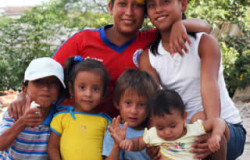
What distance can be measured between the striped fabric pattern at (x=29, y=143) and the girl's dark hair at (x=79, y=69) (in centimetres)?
38

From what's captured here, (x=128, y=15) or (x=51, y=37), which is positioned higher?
(x=128, y=15)

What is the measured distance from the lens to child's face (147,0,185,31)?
2516 millimetres

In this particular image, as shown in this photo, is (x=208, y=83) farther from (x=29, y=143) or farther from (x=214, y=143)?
(x=29, y=143)

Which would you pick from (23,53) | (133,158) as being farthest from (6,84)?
(133,158)

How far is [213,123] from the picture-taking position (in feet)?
6.79

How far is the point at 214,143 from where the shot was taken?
6.35 ft

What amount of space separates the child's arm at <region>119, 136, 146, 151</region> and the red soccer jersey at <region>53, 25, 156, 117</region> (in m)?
0.77

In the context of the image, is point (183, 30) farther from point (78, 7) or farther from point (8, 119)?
point (78, 7)

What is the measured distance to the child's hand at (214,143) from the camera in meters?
1.94

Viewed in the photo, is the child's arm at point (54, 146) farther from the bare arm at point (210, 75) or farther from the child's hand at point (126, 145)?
the bare arm at point (210, 75)

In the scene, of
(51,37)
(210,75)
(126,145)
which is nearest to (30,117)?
(126,145)

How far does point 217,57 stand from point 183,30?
323mm

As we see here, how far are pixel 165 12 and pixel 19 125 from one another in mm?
1378

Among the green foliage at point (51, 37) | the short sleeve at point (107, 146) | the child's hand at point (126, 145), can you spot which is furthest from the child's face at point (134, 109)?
the green foliage at point (51, 37)
